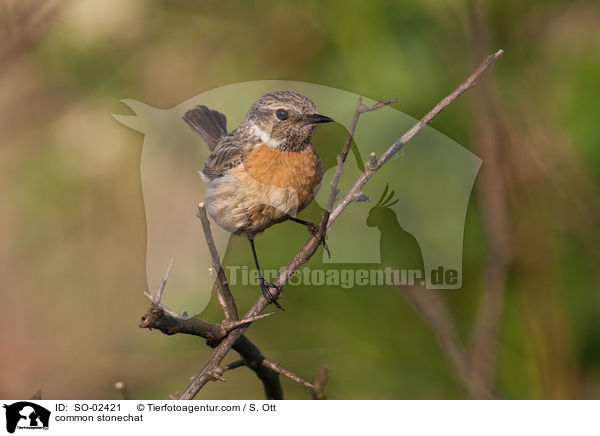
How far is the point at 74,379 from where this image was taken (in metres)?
3.83

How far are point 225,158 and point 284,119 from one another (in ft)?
1.51

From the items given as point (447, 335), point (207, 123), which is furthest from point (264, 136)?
point (447, 335)

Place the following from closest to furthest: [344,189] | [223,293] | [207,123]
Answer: [223,293] < [344,189] < [207,123]

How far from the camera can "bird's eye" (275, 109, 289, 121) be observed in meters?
2.99

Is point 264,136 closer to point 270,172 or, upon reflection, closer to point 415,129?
point 270,172

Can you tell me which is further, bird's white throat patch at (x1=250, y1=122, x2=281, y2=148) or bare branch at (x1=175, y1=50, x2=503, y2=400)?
bird's white throat patch at (x1=250, y1=122, x2=281, y2=148)

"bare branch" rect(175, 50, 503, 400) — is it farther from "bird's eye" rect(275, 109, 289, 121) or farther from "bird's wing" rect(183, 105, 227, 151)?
"bird's wing" rect(183, 105, 227, 151)

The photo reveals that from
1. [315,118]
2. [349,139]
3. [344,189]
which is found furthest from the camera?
[344,189]

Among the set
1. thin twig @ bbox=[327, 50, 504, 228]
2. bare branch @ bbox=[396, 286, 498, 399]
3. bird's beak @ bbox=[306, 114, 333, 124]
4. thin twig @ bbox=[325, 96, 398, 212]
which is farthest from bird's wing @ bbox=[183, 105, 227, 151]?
thin twig @ bbox=[325, 96, 398, 212]

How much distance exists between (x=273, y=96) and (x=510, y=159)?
1.28 metres

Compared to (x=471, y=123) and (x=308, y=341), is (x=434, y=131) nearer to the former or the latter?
(x=471, y=123)

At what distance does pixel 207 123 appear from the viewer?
3.72 meters

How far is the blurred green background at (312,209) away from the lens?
329 cm
